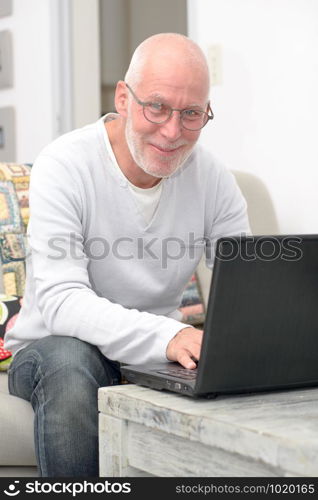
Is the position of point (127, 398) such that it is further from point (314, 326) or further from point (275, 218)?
point (275, 218)

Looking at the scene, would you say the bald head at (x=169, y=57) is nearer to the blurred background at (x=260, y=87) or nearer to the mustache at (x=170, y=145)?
the mustache at (x=170, y=145)

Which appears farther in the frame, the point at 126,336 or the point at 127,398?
the point at 126,336

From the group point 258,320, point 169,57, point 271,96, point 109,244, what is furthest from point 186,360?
point 271,96

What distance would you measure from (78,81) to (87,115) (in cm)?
14

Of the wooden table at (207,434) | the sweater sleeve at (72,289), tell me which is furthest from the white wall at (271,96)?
the wooden table at (207,434)

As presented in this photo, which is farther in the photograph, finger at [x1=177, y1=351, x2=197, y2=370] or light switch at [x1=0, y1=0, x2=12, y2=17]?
light switch at [x1=0, y1=0, x2=12, y2=17]

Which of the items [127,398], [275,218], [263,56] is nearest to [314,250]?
[127,398]

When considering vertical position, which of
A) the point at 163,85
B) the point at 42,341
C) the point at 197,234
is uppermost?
the point at 163,85

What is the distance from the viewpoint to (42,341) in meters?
1.42

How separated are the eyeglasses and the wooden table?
51cm

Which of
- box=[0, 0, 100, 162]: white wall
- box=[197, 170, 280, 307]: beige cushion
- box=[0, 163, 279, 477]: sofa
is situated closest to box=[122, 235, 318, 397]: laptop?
box=[0, 163, 279, 477]: sofa

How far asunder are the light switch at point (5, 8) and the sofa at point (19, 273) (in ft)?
5.95

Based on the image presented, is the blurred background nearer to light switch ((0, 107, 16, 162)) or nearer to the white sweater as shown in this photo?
light switch ((0, 107, 16, 162))

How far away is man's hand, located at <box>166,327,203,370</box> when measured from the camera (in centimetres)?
119
